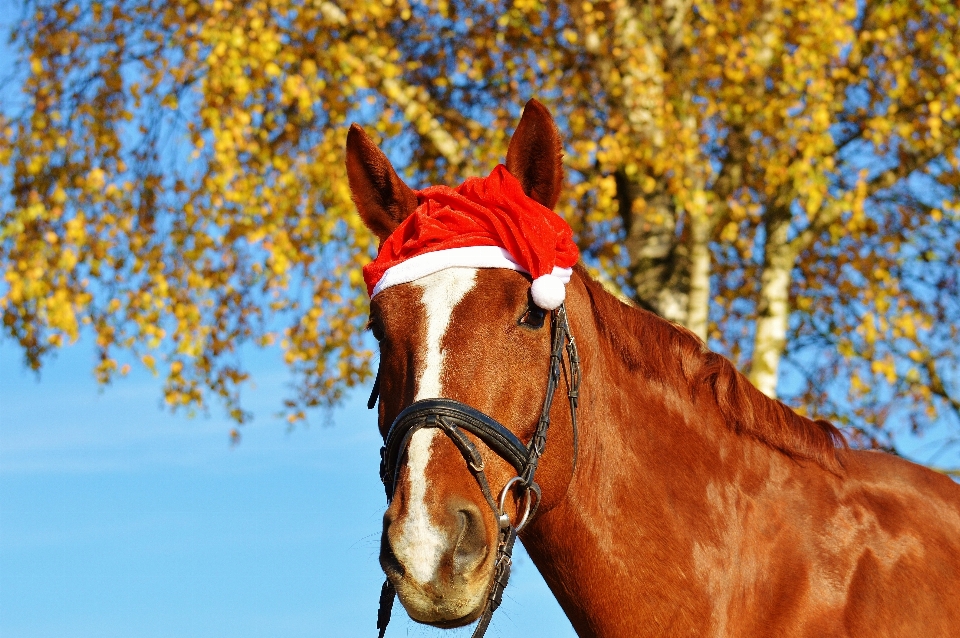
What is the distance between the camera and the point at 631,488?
279 cm

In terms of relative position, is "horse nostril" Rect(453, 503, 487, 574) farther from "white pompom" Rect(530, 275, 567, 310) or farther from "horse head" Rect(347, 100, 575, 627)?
"white pompom" Rect(530, 275, 567, 310)

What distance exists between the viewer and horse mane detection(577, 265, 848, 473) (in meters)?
2.98

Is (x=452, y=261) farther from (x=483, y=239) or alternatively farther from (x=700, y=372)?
(x=700, y=372)

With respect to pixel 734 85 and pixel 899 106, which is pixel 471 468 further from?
pixel 899 106

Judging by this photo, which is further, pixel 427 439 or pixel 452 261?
pixel 452 261

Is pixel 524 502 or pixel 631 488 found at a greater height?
pixel 631 488

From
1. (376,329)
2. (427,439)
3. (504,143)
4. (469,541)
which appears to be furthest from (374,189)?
(504,143)

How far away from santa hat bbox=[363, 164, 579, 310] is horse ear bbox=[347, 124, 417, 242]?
149mm

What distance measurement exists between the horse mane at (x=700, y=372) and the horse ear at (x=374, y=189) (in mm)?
588

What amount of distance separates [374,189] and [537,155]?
0.54 m

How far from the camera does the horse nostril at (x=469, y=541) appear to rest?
2266mm

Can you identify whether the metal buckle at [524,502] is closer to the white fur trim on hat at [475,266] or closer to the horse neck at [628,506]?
the horse neck at [628,506]

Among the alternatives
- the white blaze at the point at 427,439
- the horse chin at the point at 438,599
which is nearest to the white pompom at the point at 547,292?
the white blaze at the point at 427,439

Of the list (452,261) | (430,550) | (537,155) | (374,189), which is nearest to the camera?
(430,550)
